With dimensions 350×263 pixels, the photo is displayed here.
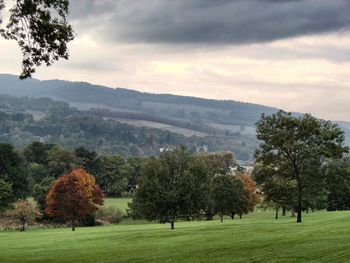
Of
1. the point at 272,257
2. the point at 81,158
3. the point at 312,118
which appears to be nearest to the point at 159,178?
the point at 312,118

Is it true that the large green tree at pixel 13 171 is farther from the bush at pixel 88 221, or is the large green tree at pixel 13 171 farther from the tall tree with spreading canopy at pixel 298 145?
the tall tree with spreading canopy at pixel 298 145

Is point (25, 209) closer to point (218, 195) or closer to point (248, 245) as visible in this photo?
point (218, 195)

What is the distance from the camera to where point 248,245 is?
34.3 metres

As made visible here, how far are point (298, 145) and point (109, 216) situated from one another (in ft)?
248

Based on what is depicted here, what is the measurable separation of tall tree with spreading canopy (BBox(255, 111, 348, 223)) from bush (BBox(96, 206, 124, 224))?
6881cm

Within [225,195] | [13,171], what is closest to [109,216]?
[13,171]

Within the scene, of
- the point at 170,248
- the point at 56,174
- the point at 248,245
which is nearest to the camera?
the point at 248,245

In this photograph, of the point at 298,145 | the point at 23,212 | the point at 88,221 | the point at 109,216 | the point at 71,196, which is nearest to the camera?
the point at 298,145

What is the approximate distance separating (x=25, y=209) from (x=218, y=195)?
41912mm

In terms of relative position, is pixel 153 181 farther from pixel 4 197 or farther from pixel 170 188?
pixel 4 197

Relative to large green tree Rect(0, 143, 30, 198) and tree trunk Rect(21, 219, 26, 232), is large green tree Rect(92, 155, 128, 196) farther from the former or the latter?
tree trunk Rect(21, 219, 26, 232)

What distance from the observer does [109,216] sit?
124250 mm

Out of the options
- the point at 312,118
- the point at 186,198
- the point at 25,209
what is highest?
the point at 312,118

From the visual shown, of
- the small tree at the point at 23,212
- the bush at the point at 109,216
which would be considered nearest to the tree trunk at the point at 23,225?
the small tree at the point at 23,212
